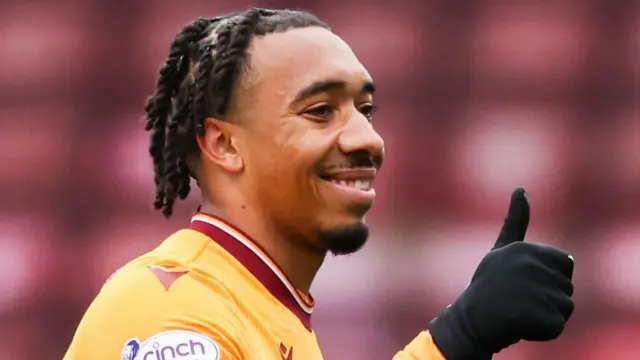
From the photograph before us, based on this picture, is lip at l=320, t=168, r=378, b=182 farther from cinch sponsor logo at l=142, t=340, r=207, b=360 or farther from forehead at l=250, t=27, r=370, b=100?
cinch sponsor logo at l=142, t=340, r=207, b=360

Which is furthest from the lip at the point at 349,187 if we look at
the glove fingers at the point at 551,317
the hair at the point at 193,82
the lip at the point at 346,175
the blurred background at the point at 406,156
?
the blurred background at the point at 406,156

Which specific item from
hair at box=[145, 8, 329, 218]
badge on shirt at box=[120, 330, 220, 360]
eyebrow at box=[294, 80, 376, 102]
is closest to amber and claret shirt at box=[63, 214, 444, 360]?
badge on shirt at box=[120, 330, 220, 360]

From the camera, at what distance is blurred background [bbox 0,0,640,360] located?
7246 millimetres

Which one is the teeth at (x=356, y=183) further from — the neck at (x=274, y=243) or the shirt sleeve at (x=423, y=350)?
the shirt sleeve at (x=423, y=350)

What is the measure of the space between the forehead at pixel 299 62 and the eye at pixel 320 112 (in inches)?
1.6

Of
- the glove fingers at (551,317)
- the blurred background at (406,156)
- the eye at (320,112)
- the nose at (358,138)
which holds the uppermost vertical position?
the eye at (320,112)

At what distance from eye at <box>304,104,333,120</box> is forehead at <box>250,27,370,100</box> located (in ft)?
0.13

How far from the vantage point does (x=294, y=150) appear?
2395 mm

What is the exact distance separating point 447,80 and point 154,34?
6.01ft

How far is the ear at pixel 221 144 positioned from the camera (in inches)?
96.6

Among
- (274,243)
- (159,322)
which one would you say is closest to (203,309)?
(159,322)

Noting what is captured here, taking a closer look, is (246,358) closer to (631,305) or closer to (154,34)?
(631,305)

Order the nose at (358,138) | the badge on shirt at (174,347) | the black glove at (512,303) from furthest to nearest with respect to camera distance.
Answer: the nose at (358,138) → the black glove at (512,303) → the badge on shirt at (174,347)

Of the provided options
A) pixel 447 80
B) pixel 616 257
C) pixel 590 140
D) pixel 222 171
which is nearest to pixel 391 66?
pixel 447 80
